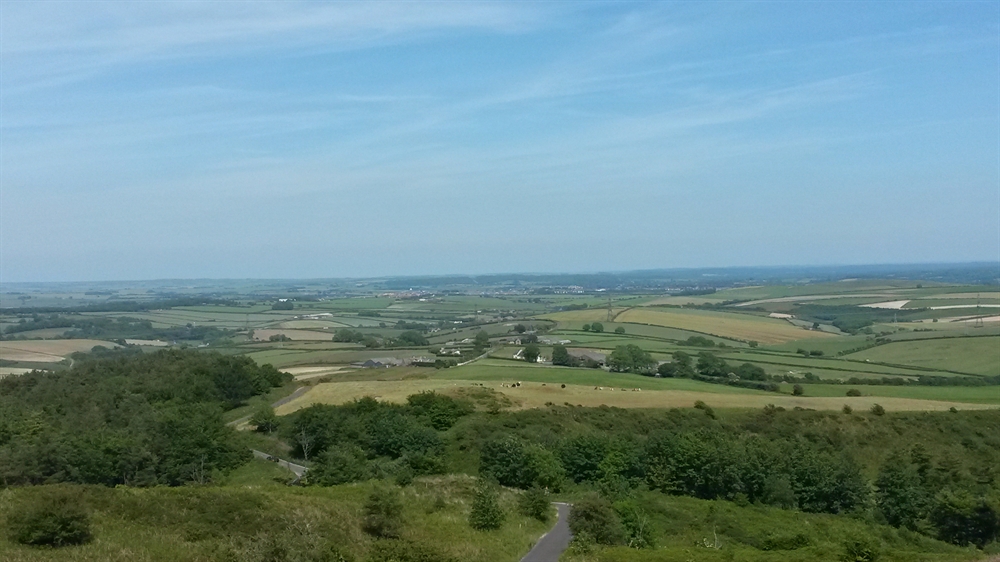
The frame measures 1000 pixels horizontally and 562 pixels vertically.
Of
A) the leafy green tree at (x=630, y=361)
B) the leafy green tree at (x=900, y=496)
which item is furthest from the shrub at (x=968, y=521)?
the leafy green tree at (x=630, y=361)

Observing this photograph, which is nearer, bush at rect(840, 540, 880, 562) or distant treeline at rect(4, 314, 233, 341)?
bush at rect(840, 540, 880, 562)

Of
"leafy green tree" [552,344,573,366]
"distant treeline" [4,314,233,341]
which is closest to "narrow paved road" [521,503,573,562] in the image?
"leafy green tree" [552,344,573,366]

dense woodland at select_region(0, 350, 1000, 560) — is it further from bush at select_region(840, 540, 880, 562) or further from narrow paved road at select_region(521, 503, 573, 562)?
bush at select_region(840, 540, 880, 562)

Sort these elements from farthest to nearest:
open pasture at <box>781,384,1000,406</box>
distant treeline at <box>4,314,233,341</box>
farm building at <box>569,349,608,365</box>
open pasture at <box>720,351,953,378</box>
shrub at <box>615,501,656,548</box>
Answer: distant treeline at <box>4,314,233,341</box> < farm building at <box>569,349,608,365</box> < open pasture at <box>720,351,953,378</box> < open pasture at <box>781,384,1000,406</box> < shrub at <box>615,501,656,548</box>

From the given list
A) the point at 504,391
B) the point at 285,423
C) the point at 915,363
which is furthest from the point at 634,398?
the point at 915,363

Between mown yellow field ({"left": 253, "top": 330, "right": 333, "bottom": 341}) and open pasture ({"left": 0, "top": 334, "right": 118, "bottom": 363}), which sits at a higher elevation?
open pasture ({"left": 0, "top": 334, "right": 118, "bottom": 363})

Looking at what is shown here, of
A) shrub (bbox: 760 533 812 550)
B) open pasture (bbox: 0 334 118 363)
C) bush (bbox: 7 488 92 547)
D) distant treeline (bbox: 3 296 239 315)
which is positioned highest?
distant treeline (bbox: 3 296 239 315)
